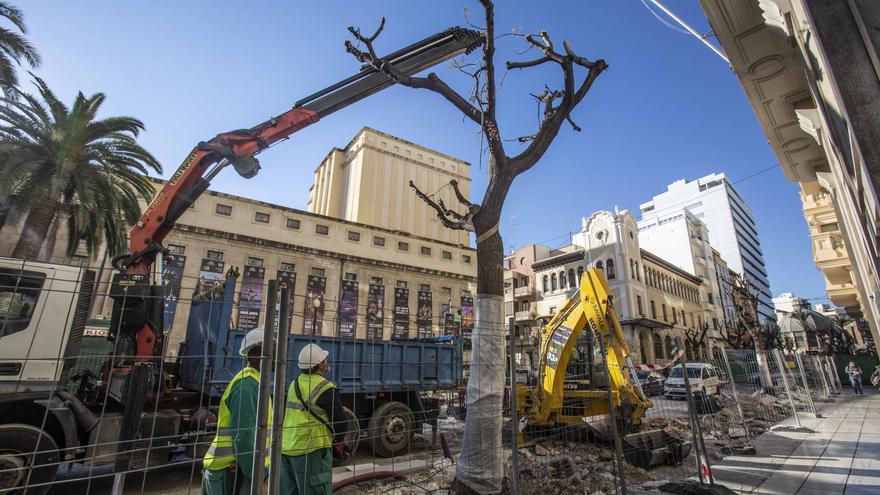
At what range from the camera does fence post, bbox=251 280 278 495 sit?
2.42m

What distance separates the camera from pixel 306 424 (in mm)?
3531

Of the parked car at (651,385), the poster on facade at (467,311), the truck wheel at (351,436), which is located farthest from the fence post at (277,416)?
the poster on facade at (467,311)

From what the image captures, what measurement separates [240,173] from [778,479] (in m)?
12.0

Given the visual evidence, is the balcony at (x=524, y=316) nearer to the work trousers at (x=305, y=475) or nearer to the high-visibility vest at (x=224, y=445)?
the work trousers at (x=305, y=475)

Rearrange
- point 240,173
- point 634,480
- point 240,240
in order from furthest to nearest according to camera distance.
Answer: point 240,240, point 240,173, point 634,480

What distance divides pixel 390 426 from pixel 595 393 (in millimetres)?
4278

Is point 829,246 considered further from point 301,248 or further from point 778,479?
point 301,248

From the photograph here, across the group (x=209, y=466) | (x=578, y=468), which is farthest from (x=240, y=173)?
(x=578, y=468)

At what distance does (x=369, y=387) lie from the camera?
8445 mm

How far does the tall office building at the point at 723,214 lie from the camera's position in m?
90.2

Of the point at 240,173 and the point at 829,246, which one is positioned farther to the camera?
the point at 829,246

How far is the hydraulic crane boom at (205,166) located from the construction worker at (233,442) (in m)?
4.27

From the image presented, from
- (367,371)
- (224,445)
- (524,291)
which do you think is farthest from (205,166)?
(524,291)

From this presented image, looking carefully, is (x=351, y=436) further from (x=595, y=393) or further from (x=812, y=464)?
(x=812, y=464)
